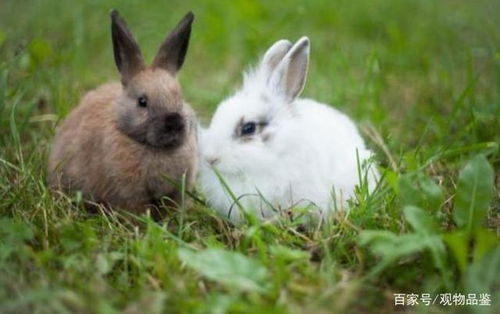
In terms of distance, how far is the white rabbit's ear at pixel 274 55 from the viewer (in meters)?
4.27

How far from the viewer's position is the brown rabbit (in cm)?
396

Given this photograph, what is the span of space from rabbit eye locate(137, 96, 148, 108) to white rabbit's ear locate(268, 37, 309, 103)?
2.49 ft

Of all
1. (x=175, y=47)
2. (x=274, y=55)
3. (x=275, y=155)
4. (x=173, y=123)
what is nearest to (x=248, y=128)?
(x=275, y=155)

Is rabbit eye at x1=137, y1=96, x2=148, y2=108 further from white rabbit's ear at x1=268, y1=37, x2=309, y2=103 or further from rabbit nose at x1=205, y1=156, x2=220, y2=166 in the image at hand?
white rabbit's ear at x1=268, y1=37, x2=309, y2=103

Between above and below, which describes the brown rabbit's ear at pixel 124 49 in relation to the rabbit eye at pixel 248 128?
above

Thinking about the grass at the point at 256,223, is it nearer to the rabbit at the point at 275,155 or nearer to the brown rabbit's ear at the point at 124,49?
the rabbit at the point at 275,155

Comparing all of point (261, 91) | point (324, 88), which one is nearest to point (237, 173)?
point (261, 91)

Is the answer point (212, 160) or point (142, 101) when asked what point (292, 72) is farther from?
point (142, 101)

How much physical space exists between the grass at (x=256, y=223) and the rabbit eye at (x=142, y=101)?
2.15ft

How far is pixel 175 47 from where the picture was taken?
4.16m

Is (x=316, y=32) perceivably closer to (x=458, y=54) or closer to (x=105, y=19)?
(x=458, y=54)

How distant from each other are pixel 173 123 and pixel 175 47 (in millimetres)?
520

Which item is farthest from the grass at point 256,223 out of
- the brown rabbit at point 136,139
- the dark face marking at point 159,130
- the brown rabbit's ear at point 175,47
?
the brown rabbit's ear at point 175,47

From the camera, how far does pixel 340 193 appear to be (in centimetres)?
404
